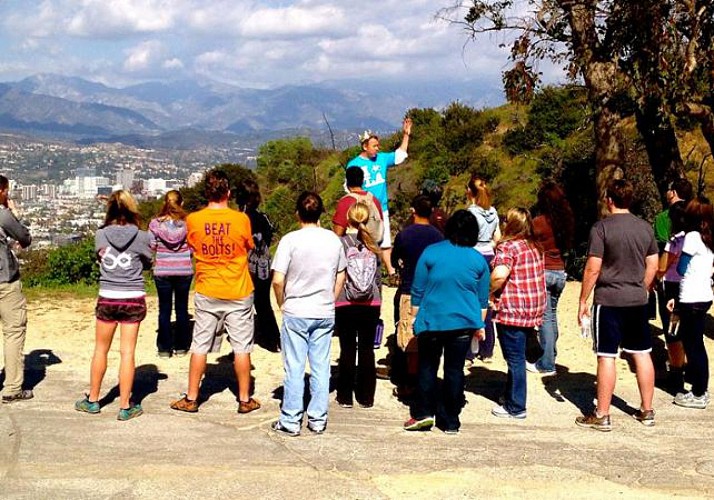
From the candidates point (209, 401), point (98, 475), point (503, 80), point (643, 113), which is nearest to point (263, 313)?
point (209, 401)

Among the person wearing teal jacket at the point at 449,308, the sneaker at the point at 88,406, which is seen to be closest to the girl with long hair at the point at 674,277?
the person wearing teal jacket at the point at 449,308

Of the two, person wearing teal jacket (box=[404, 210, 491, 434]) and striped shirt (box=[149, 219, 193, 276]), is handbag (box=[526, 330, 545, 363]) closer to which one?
person wearing teal jacket (box=[404, 210, 491, 434])

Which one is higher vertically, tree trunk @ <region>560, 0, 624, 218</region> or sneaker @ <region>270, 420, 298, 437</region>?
tree trunk @ <region>560, 0, 624, 218</region>

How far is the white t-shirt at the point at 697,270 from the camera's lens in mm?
6789

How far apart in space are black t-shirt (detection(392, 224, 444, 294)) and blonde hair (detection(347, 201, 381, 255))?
1.11 ft

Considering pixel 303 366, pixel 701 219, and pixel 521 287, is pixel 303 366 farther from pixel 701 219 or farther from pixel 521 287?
pixel 701 219

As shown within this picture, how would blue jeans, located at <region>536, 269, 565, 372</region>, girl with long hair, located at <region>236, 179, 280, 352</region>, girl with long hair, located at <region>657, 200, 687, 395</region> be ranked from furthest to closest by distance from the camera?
1. girl with long hair, located at <region>236, 179, 280, 352</region>
2. blue jeans, located at <region>536, 269, 565, 372</region>
3. girl with long hair, located at <region>657, 200, 687, 395</region>

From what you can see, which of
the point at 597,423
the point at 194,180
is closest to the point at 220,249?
the point at 597,423

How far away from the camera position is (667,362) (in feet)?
27.3

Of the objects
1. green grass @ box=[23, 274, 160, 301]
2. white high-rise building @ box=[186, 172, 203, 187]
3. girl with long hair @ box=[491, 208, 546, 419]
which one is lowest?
green grass @ box=[23, 274, 160, 301]

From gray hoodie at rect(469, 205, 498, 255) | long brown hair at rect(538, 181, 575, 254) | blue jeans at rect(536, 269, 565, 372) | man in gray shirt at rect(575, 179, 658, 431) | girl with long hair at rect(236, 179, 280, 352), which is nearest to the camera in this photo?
man in gray shirt at rect(575, 179, 658, 431)

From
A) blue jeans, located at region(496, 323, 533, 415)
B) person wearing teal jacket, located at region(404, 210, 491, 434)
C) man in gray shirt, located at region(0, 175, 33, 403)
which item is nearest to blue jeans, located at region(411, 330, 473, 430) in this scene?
person wearing teal jacket, located at region(404, 210, 491, 434)

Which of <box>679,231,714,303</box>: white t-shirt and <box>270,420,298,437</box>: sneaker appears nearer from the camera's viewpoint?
<box>270,420,298,437</box>: sneaker

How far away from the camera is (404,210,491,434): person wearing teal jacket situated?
601 centimetres
